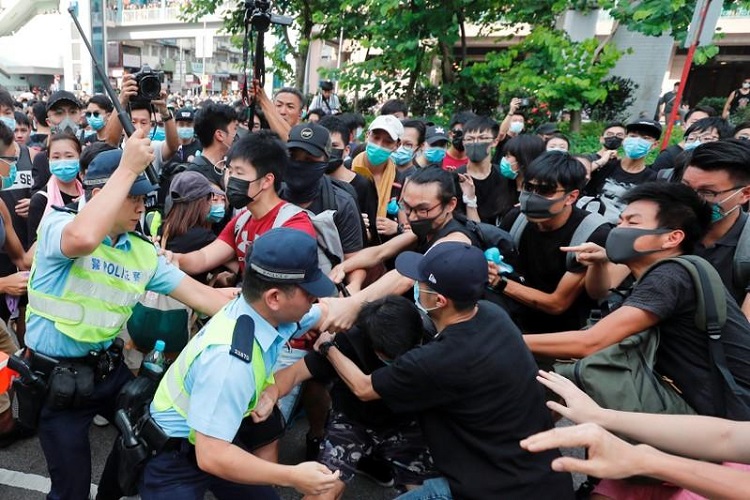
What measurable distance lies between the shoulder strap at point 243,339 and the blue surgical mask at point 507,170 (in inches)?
127

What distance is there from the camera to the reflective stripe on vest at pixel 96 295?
1.95 m

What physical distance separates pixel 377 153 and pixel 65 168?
2.27 metres

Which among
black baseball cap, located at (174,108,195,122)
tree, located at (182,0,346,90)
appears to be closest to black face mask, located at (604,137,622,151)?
black baseball cap, located at (174,108,195,122)

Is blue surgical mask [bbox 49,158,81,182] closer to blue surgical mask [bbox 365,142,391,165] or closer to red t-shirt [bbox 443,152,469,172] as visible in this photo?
blue surgical mask [bbox 365,142,391,165]

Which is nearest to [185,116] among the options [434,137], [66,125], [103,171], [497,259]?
[66,125]

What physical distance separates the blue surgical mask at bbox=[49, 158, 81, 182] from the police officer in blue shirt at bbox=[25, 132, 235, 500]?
157 centimetres

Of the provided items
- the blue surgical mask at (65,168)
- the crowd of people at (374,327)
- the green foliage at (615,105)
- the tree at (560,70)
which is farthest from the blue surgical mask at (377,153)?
the green foliage at (615,105)

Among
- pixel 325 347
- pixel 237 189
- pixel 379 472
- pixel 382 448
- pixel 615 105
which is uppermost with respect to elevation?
pixel 615 105

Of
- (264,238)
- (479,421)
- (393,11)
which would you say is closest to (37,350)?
(264,238)

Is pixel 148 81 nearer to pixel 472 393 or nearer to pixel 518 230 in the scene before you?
pixel 518 230

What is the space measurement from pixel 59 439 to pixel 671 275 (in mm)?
2573

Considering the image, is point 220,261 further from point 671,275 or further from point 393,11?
point 393,11

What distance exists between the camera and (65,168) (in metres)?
3.43

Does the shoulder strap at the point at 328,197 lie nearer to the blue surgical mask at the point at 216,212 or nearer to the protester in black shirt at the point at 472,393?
the blue surgical mask at the point at 216,212
